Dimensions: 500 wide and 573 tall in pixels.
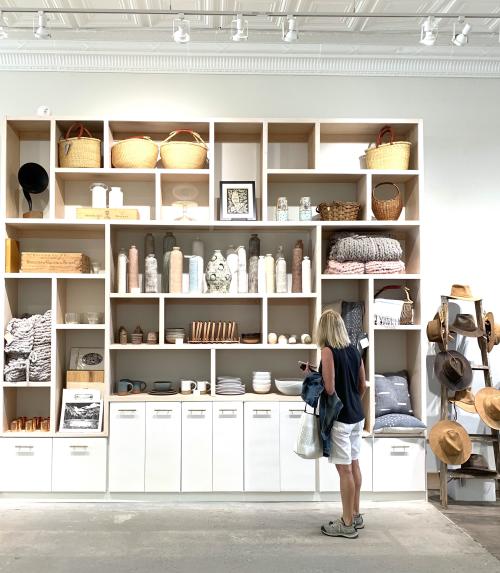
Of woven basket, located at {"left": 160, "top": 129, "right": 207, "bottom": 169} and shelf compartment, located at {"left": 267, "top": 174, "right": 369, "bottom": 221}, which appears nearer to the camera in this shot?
woven basket, located at {"left": 160, "top": 129, "right": 207, "bottom": 169}

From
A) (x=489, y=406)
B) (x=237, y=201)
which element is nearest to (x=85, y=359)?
(x=237, y=201)

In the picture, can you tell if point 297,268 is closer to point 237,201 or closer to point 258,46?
point 237,201

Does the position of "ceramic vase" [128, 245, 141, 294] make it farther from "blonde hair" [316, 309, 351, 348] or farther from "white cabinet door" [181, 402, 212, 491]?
"blonde hair" [316, 309, 351, 348]

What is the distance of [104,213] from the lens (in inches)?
191

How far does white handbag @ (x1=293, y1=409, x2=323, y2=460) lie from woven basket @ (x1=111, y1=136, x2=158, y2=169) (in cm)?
238

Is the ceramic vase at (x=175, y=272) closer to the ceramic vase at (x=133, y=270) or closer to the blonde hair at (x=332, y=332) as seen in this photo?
the ceramic vase at (x=133, y=270)

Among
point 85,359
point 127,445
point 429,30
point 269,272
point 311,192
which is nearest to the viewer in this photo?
point 429,30

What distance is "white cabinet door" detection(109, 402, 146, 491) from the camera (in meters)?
4.66

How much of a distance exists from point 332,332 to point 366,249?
1153 mm

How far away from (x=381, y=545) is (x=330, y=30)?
12.4 feet

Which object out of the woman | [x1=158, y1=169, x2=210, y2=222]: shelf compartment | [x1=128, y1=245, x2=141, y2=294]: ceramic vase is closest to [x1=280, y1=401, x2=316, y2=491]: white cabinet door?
the woman

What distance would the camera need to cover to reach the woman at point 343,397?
12.6ft

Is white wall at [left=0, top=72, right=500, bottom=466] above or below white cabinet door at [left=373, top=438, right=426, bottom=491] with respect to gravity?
above

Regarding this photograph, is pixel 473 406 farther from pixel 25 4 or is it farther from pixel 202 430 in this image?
pixel 25 4
